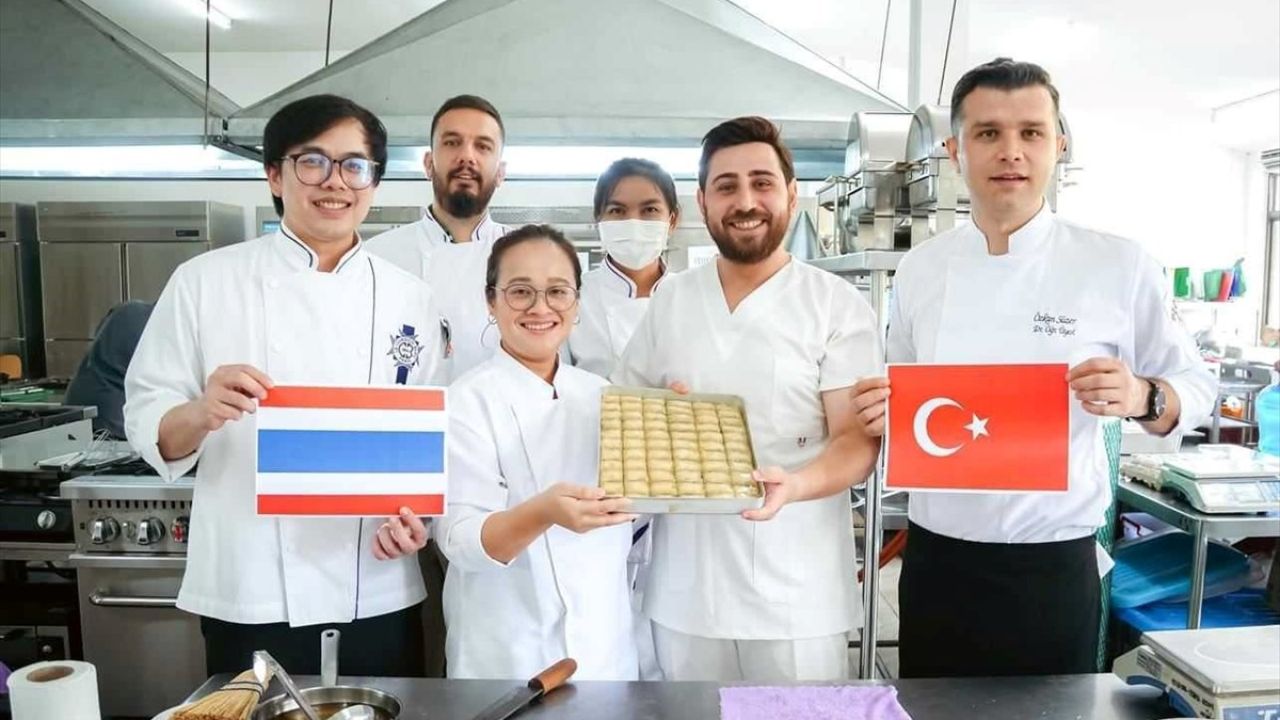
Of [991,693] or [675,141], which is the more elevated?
[675,141]

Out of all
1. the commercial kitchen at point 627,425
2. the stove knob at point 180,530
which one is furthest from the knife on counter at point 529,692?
the stove knob at point 180,530

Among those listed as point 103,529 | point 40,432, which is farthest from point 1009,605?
point 40,432

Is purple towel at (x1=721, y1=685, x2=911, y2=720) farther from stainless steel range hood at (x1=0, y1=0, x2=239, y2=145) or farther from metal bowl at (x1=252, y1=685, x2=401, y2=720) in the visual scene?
stainless steel range hood at (x1=0, y1=0, x2=239, y2=145)

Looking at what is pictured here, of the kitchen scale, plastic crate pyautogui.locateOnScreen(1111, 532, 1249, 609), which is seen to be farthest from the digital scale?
the kitchen scale

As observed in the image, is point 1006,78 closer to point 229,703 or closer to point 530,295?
point 530,295

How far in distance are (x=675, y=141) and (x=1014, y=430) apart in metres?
1.88

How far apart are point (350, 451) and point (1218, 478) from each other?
9.99 feet

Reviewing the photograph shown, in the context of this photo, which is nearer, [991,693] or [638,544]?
[991,693]

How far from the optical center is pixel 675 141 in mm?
3041

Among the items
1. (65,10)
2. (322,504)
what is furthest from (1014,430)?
(65,10)

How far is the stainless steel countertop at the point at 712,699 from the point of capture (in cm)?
129

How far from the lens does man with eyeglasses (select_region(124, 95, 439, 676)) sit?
1631 mm

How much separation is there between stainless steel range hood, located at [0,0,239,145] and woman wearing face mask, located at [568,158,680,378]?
5.63 ft

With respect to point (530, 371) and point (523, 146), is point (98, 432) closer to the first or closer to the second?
point (523, 146)
